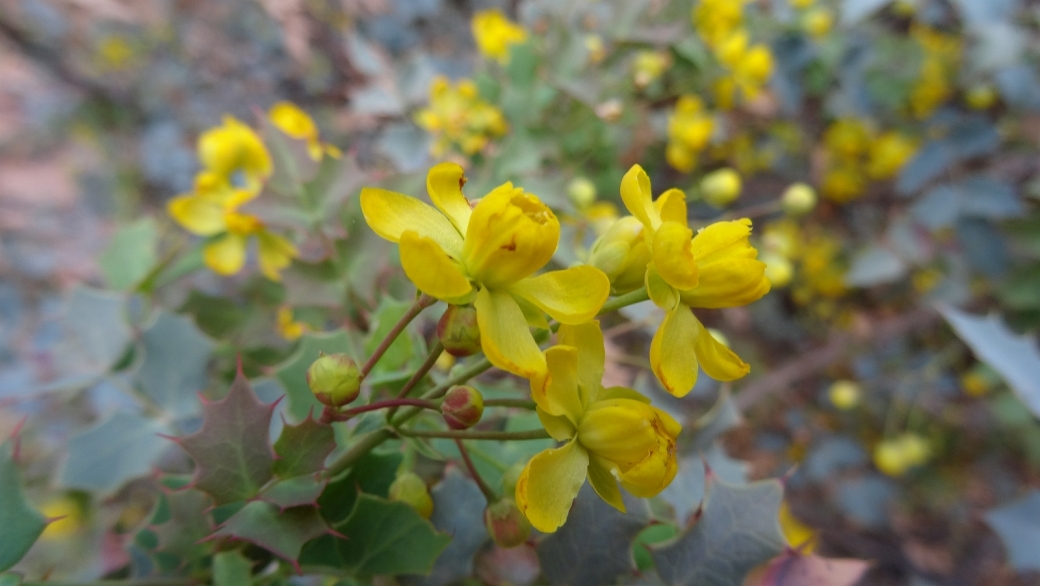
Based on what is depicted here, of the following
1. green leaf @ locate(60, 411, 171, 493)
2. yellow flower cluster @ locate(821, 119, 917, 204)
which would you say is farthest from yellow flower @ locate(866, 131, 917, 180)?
green leaf @ locate(60, 411, 171, 493)

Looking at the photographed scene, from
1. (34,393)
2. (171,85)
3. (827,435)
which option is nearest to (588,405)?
(34,393)

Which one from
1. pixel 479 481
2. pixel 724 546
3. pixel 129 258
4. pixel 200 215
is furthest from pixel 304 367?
pixel 129 258

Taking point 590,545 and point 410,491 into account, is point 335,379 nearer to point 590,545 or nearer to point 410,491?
point 410,491

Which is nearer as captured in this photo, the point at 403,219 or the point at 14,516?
the point at 403,219

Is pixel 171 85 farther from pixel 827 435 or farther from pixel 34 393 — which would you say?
pixel 827 435

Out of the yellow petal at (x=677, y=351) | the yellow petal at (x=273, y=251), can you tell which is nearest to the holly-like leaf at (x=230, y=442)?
the yellow petal at (x=677, y=351)

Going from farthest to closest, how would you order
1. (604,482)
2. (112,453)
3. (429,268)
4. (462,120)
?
(462,120) → (112,453) → (604,482) → (429,268)
